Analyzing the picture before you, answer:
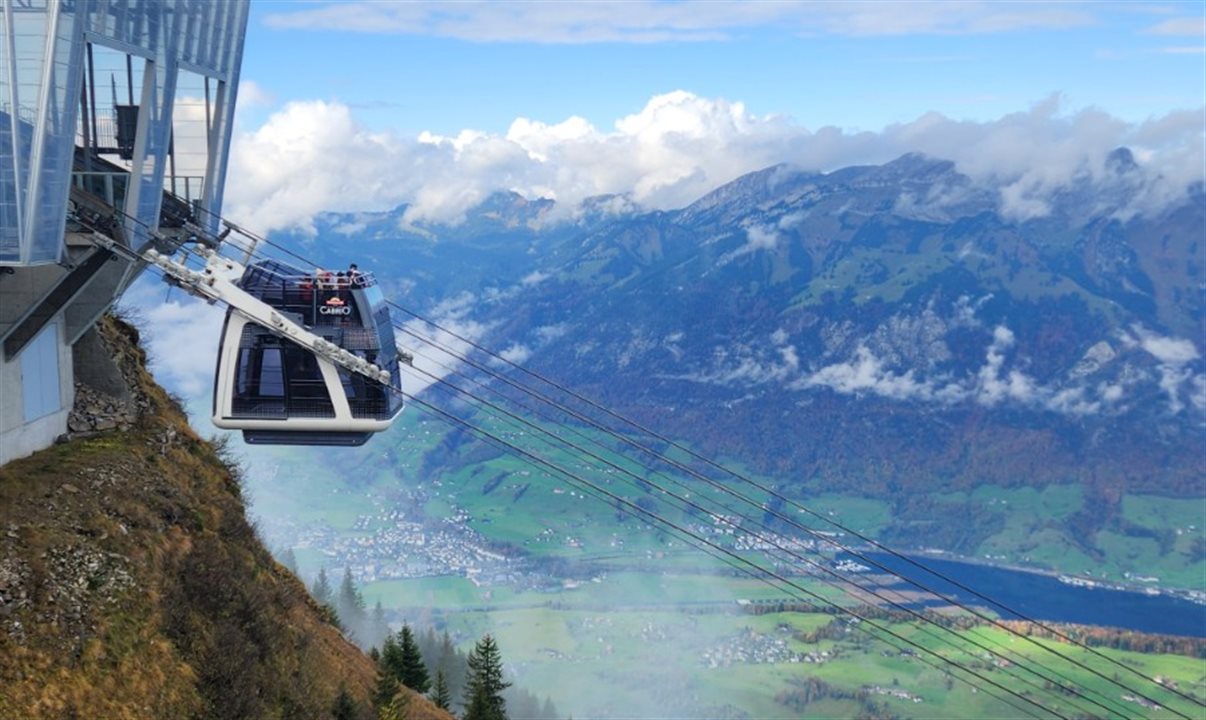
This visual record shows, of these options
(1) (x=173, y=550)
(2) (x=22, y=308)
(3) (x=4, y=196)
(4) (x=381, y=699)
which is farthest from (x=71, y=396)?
(4) (x=381, y=699)

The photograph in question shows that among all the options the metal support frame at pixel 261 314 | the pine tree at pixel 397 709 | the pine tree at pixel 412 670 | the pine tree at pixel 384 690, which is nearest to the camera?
the metal support frame at pixel 261 314

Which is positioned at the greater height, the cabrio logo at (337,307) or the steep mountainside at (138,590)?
the cabrio logo at (337,307)

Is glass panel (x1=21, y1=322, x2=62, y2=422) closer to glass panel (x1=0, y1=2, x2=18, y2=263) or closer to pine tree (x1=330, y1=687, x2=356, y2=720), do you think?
glass panel (x1=0, y1=2, x2=18, y2=263)

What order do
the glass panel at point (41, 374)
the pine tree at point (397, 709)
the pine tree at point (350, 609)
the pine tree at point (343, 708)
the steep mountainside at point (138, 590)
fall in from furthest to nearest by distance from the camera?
1. the pine tree at point (350, 609)
2. the pine tree at point (397, 709)
3. the pine tree at point (343, 708)
4. the glass panel at point (41, 374)
5. the steep mountainside at point (138, 590)

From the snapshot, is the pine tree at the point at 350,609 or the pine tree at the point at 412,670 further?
the pine tree at the point at 350,609

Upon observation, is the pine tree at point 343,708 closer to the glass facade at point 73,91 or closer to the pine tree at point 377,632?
the glass facade at point 73,91

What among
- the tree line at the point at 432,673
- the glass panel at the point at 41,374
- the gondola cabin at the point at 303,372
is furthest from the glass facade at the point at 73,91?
the tree line at the point at 432,673

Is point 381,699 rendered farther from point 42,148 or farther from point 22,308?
point 42,148

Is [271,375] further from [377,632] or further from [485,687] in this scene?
[377,632]

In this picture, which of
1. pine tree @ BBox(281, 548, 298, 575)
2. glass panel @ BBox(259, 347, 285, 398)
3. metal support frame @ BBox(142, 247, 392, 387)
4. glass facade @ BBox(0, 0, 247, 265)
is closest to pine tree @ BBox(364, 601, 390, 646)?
pine tree @ BBox(281, 548, 298, 575)
